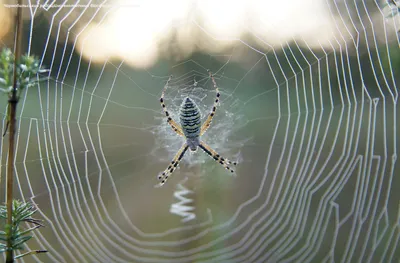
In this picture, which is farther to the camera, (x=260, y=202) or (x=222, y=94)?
(x=260, y=202)

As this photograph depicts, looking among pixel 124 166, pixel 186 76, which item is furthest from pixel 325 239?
pixel 124 166

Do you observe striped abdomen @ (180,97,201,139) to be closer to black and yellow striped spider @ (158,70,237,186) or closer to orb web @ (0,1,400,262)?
black and yellow striped spider @ (158,70,237,186)

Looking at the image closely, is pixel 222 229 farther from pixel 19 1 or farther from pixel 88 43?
pixel 19 1

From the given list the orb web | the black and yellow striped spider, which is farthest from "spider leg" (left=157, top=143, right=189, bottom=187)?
the orb web

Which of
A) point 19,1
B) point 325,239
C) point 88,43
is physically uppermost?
point 88,43

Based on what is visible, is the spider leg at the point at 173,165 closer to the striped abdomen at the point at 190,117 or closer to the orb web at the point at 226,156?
the orb web at the point at 226,156

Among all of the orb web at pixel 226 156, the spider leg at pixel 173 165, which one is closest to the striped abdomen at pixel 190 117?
the orb web at pixel 226 156
